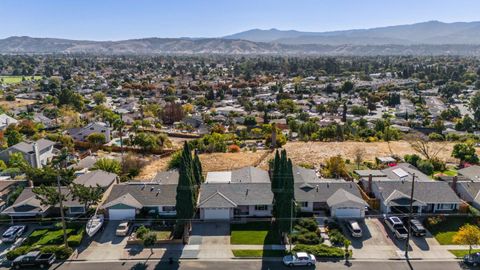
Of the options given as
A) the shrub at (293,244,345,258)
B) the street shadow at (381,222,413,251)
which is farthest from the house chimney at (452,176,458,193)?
the shrub at (293,244,345,258)

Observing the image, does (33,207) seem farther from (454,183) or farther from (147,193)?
(454,183)

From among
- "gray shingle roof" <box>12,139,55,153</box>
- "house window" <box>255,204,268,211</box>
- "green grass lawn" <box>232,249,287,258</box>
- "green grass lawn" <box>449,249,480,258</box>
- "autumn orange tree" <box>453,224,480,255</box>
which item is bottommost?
"green grass lawn" <box>449,249,480,258</box>

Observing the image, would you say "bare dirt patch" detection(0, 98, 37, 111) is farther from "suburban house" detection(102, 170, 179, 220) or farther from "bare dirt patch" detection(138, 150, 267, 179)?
"suburban house" detection(102, 170, 179, 220)

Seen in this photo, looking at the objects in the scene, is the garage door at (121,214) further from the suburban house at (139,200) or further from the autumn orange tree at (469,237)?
the autumn orange tree at (469,237)

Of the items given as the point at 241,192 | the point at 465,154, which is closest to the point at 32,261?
the point at 241,192

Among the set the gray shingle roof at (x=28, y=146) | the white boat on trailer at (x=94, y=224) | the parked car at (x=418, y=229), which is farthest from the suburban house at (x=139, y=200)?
the parked car at (x=418, y=229)
